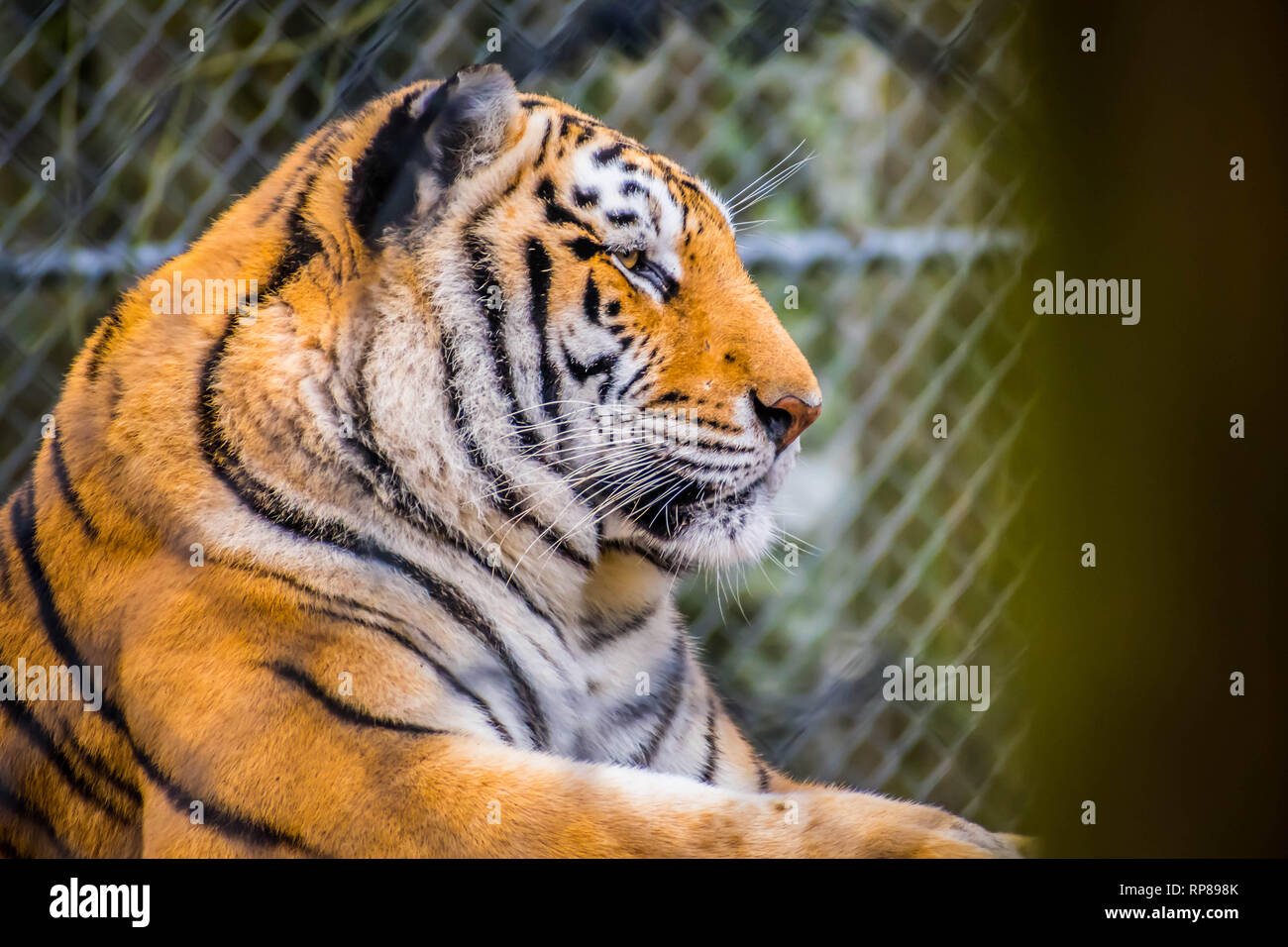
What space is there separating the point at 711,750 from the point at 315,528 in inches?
24.4

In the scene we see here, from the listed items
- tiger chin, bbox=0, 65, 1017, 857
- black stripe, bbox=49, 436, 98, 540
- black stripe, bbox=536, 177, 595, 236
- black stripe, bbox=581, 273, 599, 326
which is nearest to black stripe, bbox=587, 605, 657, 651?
tiger chin, bbox=0, 65, 1017, 857

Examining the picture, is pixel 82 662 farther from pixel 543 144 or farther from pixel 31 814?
pixel 543 144

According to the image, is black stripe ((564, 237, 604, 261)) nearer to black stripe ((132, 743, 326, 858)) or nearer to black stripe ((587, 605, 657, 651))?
black stripe ((587, 605, 657, 651))

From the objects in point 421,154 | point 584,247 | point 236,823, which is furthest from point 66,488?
point 584,247

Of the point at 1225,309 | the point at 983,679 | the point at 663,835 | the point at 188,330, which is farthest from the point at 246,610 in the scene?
the point at 1225,309

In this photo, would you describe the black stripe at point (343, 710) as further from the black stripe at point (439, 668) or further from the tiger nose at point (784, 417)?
the tiger nose at point (784, 417)

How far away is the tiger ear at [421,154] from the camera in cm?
125

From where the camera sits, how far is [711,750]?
1437 mm

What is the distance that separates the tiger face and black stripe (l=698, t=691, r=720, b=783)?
30cm

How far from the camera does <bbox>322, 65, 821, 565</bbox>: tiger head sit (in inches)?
49.7

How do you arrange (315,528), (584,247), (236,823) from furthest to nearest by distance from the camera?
(584,247) → (315,528) → (236,823)

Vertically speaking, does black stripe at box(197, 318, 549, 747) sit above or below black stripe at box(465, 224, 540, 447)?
below

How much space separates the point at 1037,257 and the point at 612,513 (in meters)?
0.65

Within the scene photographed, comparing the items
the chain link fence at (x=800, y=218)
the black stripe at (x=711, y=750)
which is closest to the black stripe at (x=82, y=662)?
the chain link fence at (x=800, y=218)
